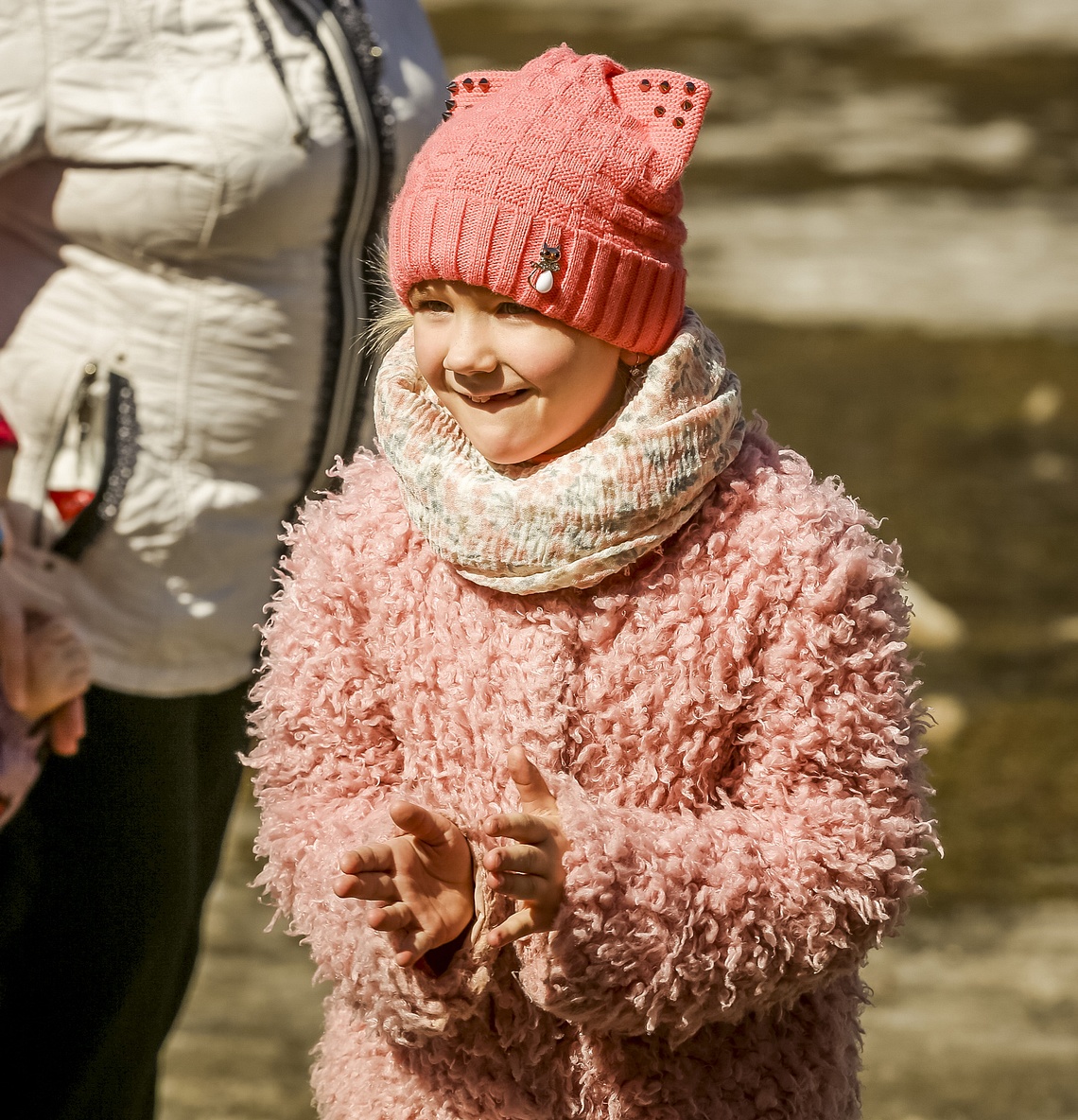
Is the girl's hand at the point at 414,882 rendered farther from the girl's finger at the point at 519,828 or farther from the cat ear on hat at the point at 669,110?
the cat ear on hat at the point at 669,110

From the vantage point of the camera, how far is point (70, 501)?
7.48 ft

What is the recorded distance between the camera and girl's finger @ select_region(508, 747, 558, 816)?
1426 millimetres

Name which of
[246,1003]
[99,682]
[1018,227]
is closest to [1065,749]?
[246,1003]

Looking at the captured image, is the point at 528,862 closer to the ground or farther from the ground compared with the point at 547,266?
closer to the ground

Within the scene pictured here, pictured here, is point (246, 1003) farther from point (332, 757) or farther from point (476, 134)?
point (476, 134)

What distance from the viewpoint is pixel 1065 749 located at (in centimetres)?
438

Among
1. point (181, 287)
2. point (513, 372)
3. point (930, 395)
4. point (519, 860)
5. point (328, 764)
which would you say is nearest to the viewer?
point (519, 860)

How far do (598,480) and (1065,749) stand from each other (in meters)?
3.27

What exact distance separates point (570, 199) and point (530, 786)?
535 millimetres

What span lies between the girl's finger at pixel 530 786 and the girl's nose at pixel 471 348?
14.0 inches

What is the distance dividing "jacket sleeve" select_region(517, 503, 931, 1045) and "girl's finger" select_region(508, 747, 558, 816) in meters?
0.02

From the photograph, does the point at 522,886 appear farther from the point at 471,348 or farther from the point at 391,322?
the point at 391,322

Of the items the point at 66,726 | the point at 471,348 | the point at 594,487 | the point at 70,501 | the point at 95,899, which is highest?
the point at 471,348

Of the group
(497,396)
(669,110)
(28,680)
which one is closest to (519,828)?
(497,396)
